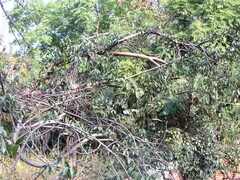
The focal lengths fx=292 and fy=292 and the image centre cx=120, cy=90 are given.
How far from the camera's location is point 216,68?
3244 millimetres

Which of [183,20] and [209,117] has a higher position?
[183,20]

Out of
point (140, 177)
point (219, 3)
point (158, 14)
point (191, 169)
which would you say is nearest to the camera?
point (140, 177)

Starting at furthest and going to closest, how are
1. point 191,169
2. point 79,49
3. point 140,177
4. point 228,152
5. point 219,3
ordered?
point 219,3 < point 228,152 < point 191,169 < point 79,49 < point 140,177

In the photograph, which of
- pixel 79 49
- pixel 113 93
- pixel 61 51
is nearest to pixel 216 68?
pixel 79 49

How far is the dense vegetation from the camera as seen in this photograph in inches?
98.8

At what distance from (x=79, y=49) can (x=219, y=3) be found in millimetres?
5758

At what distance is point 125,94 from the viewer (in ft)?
15.9

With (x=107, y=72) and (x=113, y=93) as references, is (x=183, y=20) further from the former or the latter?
(x=107, y=72)

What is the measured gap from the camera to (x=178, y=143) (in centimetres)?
496

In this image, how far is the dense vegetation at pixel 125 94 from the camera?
2.51 meters

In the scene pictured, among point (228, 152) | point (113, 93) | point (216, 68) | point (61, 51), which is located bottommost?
point (228, 152)

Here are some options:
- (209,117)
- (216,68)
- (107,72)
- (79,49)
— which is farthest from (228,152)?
(79,49)

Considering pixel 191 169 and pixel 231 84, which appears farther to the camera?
pixel 191 169

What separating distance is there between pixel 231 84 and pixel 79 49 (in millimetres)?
1740
